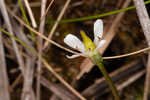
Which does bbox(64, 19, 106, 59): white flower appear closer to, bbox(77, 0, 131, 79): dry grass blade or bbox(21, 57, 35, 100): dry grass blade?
bbox(77, 0, 131, 79): dry grass blade

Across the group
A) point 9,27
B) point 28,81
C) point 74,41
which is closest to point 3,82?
point 28,81

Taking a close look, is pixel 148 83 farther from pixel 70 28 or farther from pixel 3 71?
pixel 3 71

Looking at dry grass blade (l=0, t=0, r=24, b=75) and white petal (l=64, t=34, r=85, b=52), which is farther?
dry grass blade (l=0, t=0, r=24, b=75)

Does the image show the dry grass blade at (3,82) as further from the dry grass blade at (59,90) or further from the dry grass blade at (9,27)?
the dry grass blade at (59,90)

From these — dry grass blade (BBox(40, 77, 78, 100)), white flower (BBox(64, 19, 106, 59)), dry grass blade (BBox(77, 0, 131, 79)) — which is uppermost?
dry grass blade (BBox(77, 0, 131, 79))

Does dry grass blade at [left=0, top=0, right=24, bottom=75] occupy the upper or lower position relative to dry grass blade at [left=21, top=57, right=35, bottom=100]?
upper

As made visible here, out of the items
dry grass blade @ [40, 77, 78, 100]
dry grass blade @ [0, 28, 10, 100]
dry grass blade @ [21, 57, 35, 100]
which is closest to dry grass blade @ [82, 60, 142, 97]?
dry grass blade @ [40, 77, 78, 100]

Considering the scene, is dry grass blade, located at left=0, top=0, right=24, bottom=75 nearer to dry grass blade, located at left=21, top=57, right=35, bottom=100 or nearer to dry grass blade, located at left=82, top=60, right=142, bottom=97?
dry grass blade, located at left=21, top=57, right=35, bottom=100

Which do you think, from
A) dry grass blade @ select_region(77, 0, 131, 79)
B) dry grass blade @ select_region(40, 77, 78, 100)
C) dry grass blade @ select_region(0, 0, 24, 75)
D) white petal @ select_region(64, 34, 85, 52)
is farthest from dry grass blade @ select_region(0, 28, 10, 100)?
white petal @ select_region(64, 34, 85, 52)

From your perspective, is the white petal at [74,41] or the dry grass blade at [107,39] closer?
the white petal at [74,41]

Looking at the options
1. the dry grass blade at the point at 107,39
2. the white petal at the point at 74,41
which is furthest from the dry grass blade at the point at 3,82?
the white petal at the point at 74,41

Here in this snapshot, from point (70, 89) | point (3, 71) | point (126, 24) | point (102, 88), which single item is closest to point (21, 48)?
point (3, 71)
